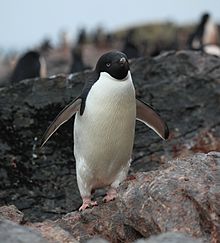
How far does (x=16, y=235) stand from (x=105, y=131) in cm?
254

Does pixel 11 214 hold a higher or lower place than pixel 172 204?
lower

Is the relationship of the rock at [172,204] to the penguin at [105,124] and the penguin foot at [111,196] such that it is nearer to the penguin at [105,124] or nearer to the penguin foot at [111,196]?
the penguin foot at [111,196]

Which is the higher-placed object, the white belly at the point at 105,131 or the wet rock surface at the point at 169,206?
the wet rock surface at the point at 169,206

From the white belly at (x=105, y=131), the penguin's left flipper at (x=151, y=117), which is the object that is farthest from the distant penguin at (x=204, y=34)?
the white belly at (x=105, y=131)

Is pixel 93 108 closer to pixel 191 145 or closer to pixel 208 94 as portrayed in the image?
pixel 191 145

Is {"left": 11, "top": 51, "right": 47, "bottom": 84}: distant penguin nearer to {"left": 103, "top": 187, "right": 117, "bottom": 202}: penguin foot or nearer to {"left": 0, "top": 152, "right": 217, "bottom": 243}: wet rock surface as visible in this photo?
{"left": 103, "top": 187, "right": 117, "bottom": 202}: penguin foot

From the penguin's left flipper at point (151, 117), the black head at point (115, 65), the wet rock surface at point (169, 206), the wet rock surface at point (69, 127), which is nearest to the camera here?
the wet rock surface at point (169, 206)

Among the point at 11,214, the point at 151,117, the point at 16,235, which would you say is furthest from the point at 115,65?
the point at 16,235

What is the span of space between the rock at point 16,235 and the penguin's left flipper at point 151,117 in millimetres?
2964

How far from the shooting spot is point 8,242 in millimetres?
3035

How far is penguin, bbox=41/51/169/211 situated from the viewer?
5520 mm

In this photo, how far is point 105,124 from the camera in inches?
220

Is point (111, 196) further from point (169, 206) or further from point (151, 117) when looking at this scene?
point (169, 206)

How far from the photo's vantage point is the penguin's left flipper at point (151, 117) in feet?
20.0
